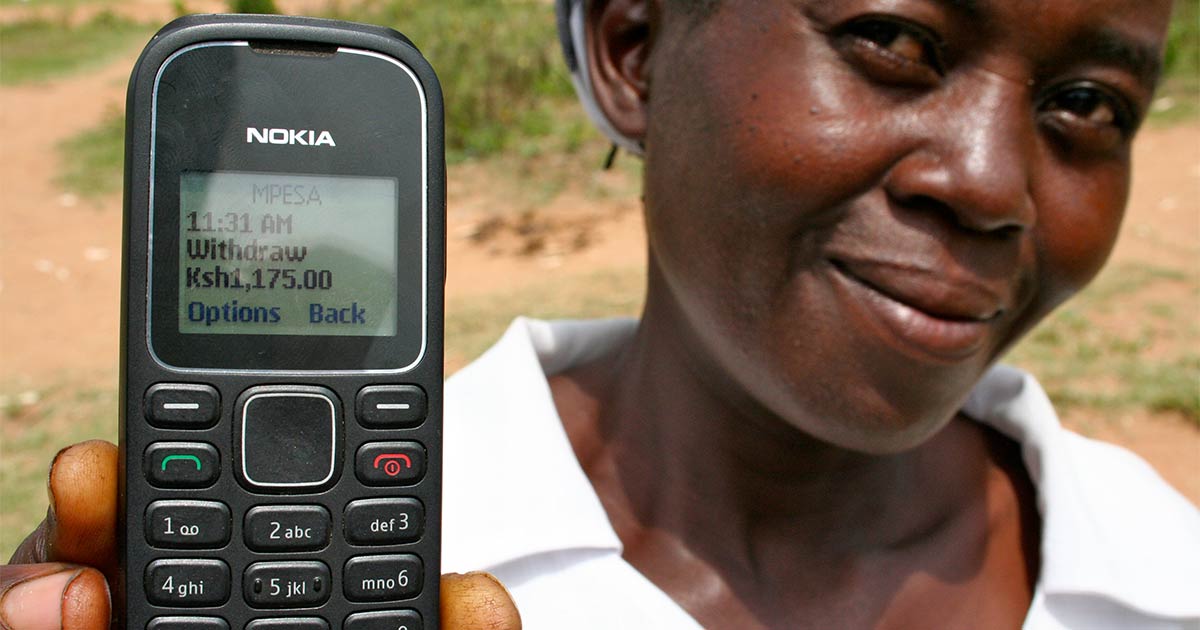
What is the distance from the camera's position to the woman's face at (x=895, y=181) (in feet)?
3.70

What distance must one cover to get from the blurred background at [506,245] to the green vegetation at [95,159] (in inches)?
0.9

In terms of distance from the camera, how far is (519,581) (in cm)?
130

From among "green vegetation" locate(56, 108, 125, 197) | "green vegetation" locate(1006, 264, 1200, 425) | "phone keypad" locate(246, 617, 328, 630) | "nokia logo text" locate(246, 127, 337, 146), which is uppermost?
"nokia logo text" locate(246, 127, 337, 146)

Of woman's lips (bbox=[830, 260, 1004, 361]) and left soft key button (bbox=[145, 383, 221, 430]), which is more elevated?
left soft key button (bbox=[145, 383, 221, 430])

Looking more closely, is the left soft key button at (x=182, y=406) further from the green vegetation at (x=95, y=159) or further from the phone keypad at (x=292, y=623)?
the green vegetation at (x=95, y=159)

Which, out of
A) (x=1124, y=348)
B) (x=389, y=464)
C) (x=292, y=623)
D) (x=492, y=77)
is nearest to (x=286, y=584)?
(x=292, y=623)

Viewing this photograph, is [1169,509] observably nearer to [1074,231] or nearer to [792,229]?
[1074,231]

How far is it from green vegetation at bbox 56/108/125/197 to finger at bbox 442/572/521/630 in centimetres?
633

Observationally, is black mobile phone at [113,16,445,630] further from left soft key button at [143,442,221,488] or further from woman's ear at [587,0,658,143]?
woman's ear at [587,0,658,143]

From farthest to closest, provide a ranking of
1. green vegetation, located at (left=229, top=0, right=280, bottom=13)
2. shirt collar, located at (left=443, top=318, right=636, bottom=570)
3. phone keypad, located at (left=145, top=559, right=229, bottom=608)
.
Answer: shirt collar, located at (left=443, top=318, right=636, bottom=570)
green vegetation, located at (left=229, top=0, right=280, bottom=13)
phone keypad, located at (left=145, top=559, right=229, bottom=608)

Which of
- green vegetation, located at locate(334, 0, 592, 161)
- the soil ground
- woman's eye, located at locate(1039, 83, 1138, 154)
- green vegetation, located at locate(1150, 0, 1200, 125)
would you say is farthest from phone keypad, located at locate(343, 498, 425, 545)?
green vegetation, located at locate(1150, 0, 1200, 125)

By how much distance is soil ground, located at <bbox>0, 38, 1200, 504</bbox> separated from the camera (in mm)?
4301

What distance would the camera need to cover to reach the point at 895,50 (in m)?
1.15

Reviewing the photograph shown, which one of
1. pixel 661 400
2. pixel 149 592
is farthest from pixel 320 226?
pixel 661 400
